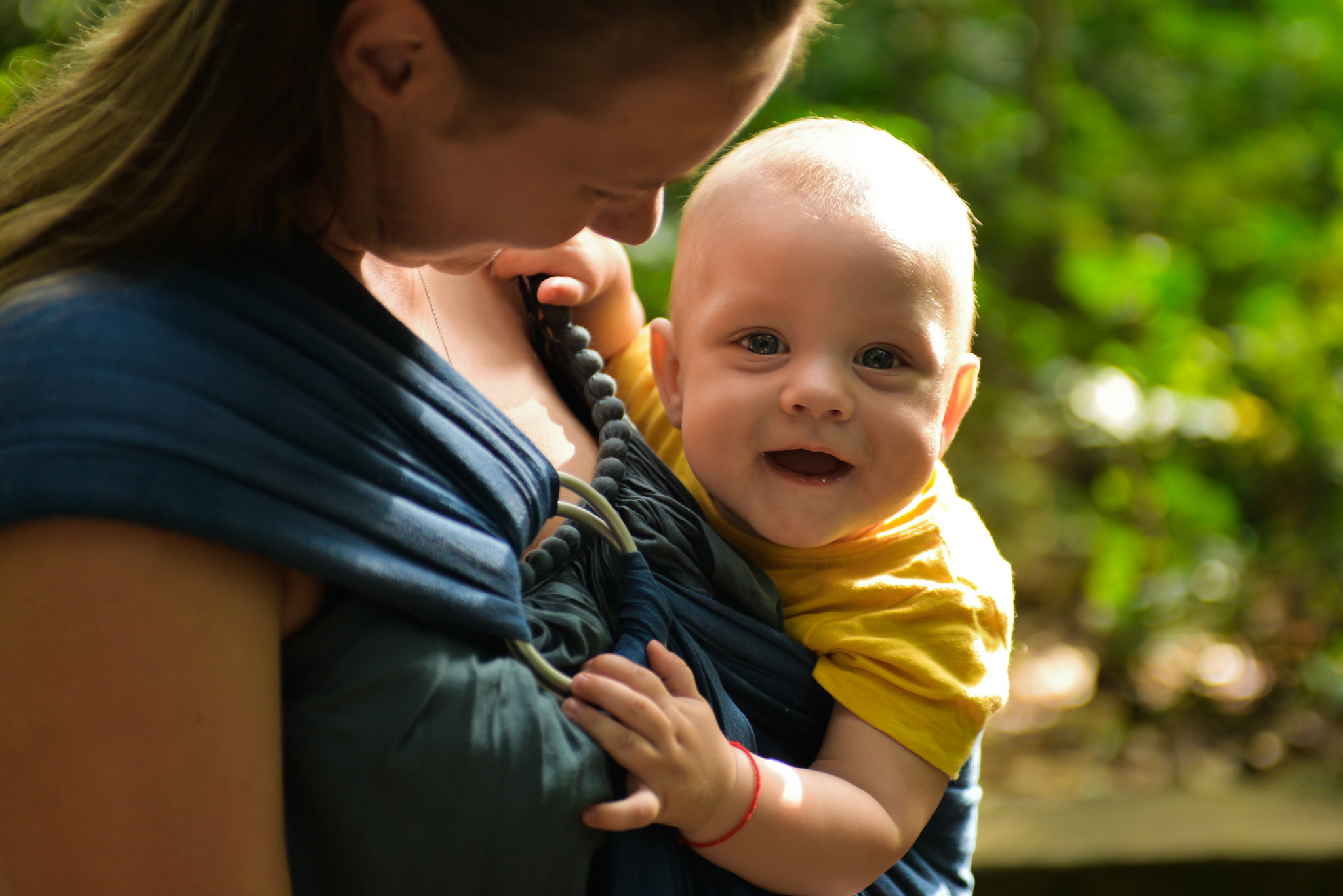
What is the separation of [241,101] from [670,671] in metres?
0.56

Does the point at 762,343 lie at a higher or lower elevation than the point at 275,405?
lower

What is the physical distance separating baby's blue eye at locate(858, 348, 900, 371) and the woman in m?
0.32

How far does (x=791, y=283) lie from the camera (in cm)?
114

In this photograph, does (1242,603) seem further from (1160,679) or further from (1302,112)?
(1302,112)

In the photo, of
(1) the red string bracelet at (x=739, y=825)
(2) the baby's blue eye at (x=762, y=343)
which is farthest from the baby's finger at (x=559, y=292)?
(1) the red string bracelet at (x=739, y=825)

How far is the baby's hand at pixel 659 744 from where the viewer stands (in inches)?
36.0

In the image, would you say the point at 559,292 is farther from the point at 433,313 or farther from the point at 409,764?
the point at 409,764

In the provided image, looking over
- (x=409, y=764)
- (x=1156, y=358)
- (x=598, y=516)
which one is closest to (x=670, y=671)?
(x=598, y=516)

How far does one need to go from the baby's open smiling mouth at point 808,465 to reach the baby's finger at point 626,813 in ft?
1.24

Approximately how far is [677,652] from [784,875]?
0.73ft

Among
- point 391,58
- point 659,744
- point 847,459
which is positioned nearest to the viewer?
point 391,58

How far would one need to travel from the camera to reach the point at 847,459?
1.14 meters

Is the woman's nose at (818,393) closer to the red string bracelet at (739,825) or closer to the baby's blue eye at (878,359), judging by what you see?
the baby's blue eye at (878,359)

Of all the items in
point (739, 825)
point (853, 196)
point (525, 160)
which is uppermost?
point (525, 160)
